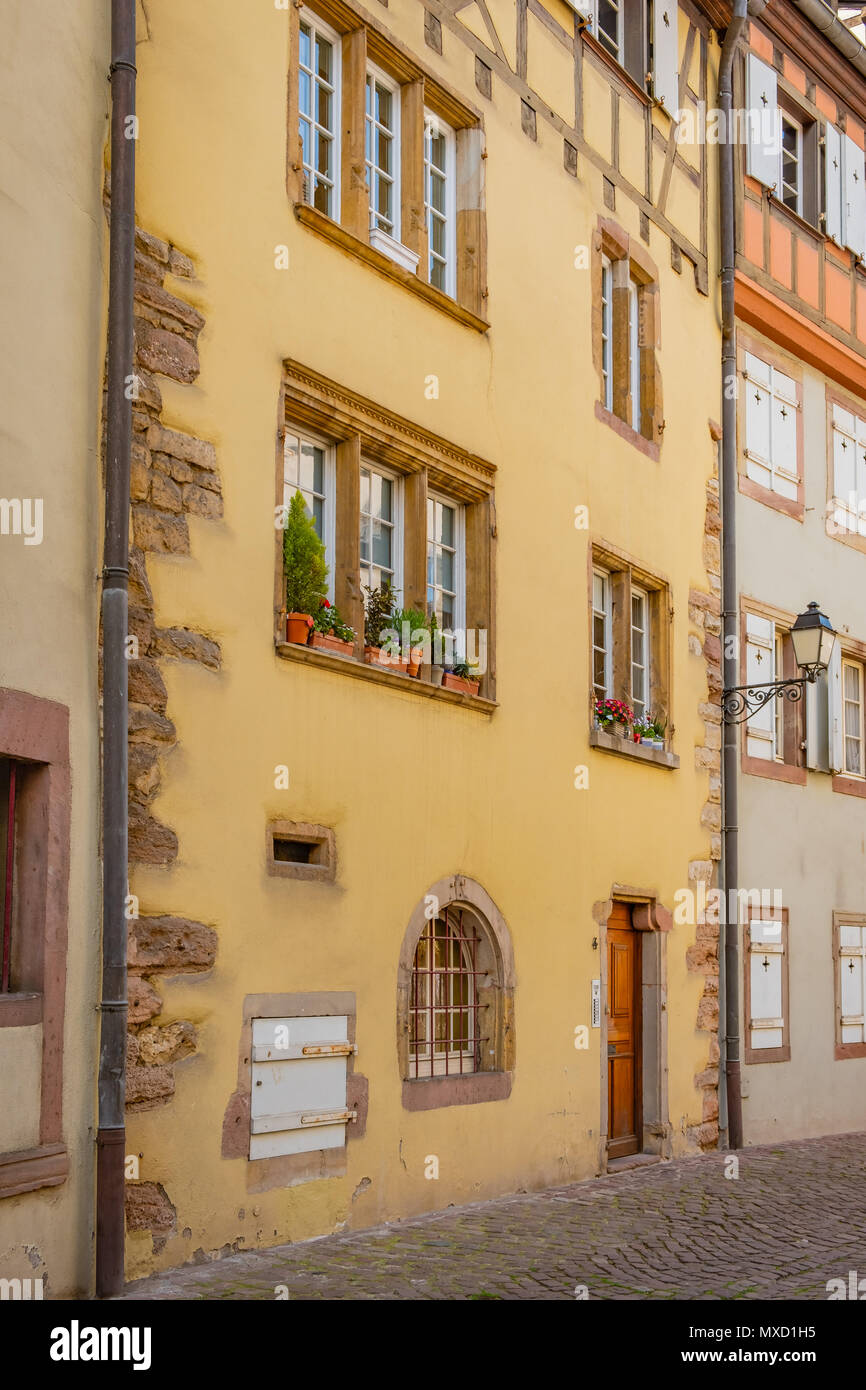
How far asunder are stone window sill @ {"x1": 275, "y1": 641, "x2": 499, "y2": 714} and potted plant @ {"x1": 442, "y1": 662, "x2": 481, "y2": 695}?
55 millimetres

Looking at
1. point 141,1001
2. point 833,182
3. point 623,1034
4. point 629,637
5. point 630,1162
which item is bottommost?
point 630,1162

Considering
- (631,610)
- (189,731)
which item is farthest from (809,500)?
(189,731)

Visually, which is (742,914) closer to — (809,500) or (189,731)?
(809,500)

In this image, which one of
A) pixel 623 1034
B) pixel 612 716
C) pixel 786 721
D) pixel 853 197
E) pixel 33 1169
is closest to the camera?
pixel 33 1169

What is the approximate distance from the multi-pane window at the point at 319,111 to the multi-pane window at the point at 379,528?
1.51 meters

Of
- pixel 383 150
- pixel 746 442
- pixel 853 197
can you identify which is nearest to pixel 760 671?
pixel 746 442

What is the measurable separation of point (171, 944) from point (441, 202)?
5.34 metres

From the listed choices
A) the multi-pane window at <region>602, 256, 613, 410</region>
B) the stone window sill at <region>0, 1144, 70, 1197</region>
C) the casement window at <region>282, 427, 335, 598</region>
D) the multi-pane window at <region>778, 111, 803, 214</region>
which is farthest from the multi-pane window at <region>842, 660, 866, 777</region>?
the stone window sill at <region>0, 1144, 70, 1197</region>

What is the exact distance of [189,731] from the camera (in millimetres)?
7746

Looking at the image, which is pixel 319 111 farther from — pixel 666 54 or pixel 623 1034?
pixel 623 1034

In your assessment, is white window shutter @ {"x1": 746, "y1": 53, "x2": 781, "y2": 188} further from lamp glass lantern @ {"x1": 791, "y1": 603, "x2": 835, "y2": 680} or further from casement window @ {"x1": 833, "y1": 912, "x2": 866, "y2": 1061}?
casement window @ {"x1": 833, "y1": 912, "x2": 866, "y2": 1061}

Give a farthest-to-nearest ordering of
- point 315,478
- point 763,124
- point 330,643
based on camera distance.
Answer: point 763,124 < point 315,478 < point 330,643

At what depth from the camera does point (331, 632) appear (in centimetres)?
888

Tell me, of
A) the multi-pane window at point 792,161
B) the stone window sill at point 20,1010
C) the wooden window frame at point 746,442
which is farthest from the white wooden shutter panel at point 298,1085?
the multi-pane window at point 792,161
